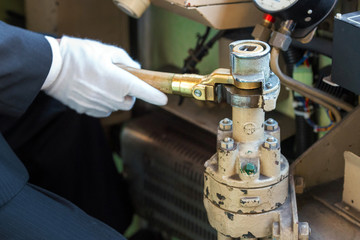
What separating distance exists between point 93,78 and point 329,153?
61cm

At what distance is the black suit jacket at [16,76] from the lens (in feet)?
4.15

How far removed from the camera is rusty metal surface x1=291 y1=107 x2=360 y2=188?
4.06 feet

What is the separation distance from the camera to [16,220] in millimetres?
1282

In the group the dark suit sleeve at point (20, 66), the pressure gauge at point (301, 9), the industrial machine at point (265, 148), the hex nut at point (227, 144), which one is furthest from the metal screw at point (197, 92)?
the dark suit sleeve at point (20, 66)

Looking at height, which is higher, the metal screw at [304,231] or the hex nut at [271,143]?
the hex nut at [271,143]

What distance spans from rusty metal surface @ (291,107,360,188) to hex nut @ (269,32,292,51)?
22cm

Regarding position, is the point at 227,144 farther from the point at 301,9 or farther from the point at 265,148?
the point at 301,9

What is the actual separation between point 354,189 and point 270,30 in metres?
0.43

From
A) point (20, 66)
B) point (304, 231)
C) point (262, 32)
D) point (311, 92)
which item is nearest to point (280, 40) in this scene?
point (262, 32)

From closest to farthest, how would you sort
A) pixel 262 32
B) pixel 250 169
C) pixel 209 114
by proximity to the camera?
pixel 250 169, pixel 262 32, pixel 209 114

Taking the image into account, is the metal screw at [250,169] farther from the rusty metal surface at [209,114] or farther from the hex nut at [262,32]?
the rusty metal surface at [209,114]

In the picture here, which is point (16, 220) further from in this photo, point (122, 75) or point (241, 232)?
point (241, 232)

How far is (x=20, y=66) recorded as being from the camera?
4.19ft

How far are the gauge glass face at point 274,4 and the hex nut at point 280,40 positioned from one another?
0.07 m
